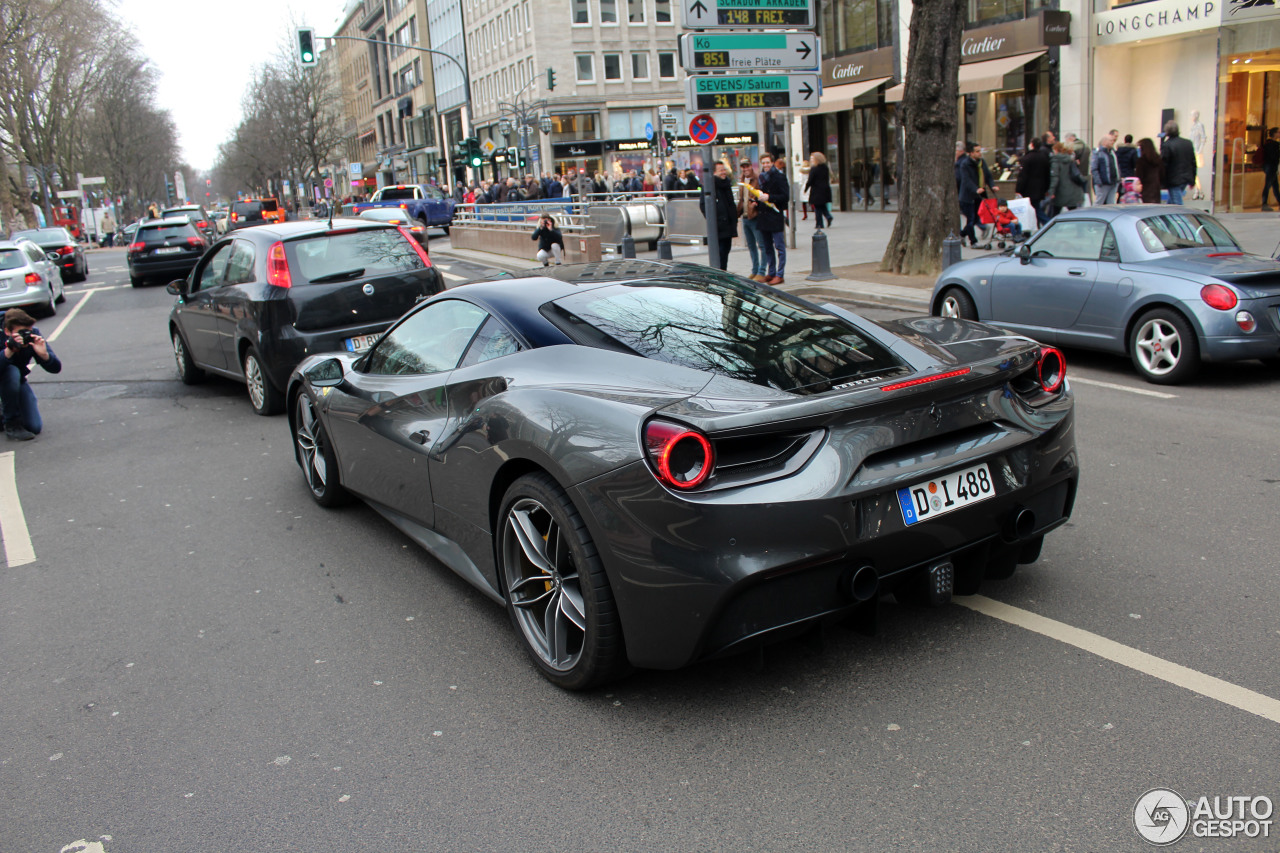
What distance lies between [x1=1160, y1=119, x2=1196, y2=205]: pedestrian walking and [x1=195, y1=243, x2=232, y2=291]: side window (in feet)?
48.7

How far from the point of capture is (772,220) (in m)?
14.8

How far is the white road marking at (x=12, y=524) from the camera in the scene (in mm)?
5602

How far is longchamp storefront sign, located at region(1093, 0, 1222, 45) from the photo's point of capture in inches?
771

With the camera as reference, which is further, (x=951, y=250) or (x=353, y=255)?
(x=951, y=250)

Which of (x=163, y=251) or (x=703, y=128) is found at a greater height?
(x=703, y=128)

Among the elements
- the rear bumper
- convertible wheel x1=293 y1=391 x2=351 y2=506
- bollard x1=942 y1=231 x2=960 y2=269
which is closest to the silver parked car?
convertible wheel x1=293 y1=391 x2=351 y2=506

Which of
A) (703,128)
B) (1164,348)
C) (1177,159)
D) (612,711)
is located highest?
(703,128)

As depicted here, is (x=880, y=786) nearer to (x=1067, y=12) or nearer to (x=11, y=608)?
(x=11, y=608)

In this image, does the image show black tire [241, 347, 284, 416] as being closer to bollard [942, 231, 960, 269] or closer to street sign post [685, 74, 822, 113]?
street sign post [685, 74, 822, 113]

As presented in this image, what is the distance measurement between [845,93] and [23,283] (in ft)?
70.5

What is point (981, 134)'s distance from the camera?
25.6m

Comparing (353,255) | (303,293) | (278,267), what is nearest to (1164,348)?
(353,255)

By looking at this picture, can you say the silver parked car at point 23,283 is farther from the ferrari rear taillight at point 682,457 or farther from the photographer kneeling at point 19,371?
the ferrari rear taillight at point 682,457
